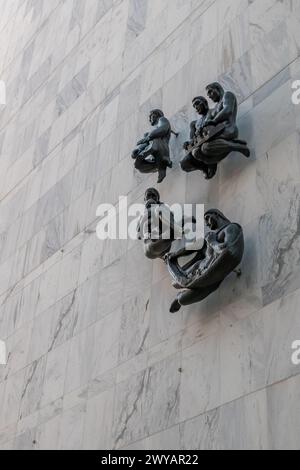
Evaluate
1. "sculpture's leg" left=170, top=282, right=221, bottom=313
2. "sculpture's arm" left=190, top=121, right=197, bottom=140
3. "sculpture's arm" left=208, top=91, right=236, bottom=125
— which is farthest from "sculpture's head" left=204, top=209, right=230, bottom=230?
"sculpture's arm" left=190, top=121, right=197, bottom=140

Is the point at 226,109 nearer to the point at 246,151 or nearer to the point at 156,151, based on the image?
the point at 246,151

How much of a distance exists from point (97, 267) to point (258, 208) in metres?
3.06

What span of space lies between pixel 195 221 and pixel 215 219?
72cm

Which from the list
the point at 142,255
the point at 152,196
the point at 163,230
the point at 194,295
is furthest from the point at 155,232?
the point at 194,295

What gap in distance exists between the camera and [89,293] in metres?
9.70

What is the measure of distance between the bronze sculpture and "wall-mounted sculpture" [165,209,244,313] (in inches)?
69.2

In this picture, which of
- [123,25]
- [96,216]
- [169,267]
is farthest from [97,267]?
[123,25]

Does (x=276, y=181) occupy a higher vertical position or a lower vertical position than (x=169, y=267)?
higher

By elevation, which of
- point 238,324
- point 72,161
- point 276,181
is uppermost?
point 72,161

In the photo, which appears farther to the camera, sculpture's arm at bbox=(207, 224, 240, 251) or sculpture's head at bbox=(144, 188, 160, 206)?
sculpture's head at bbox=(144, 188, 160, 206)

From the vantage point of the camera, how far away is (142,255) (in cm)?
907

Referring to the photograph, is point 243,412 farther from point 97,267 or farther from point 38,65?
point 38,65

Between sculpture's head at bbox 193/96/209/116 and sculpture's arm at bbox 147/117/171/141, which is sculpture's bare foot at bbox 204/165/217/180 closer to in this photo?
sculpture's head at bbox 193/96/209/116

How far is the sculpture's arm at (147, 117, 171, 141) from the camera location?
9.28 m
